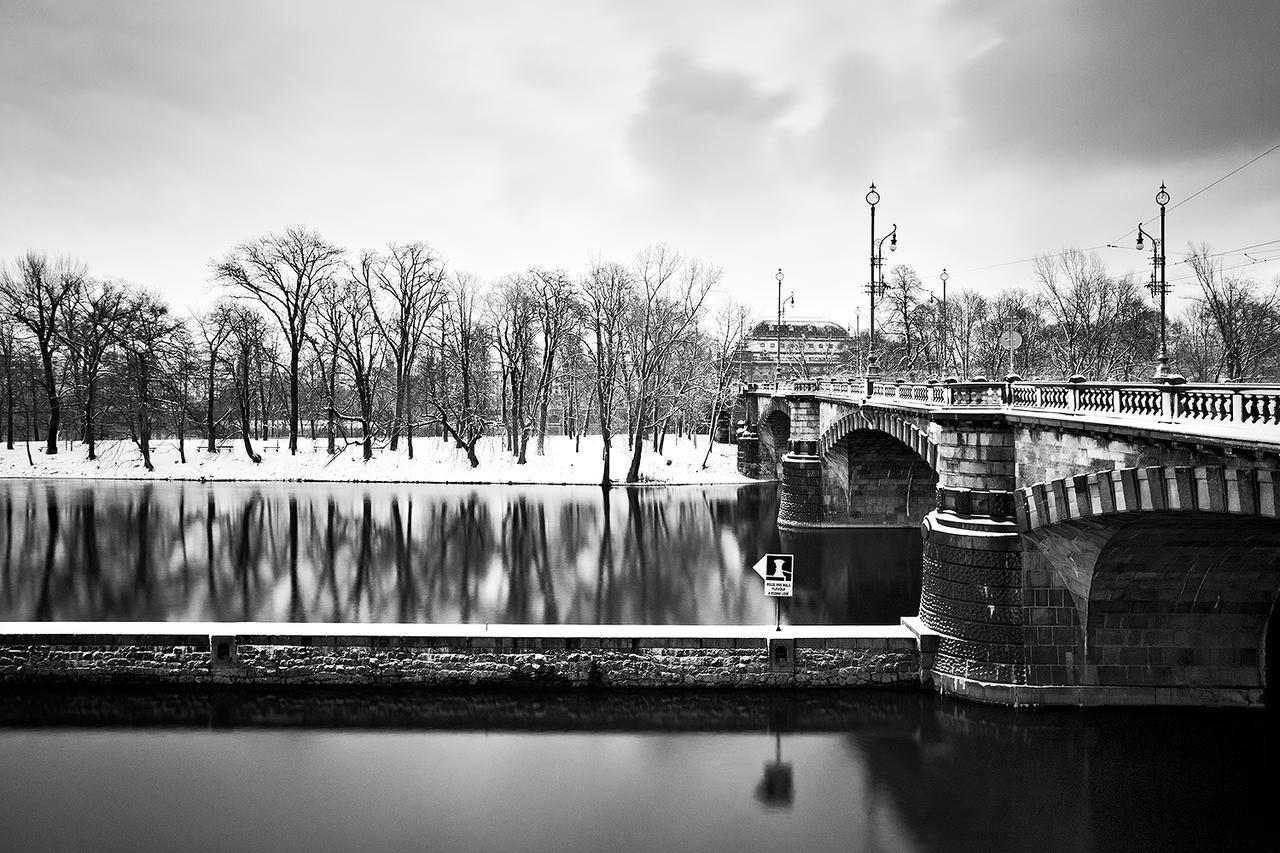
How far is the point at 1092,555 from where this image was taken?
14055 millimetres

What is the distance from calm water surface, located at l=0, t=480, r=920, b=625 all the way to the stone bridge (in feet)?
17.4

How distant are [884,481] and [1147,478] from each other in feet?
77.0

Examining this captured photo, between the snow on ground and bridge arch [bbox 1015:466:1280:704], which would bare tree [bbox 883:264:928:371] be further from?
bridge arch [bbox 1015:466:1280:704]

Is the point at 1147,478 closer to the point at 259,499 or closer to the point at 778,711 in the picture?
the point at 778,711

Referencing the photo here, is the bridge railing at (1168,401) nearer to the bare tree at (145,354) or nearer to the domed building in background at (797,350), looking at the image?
the bare tree at (145,354)

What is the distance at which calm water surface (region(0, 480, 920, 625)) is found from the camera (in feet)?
69.5

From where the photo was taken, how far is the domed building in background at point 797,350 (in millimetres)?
83875

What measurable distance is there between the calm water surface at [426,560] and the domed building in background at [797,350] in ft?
139

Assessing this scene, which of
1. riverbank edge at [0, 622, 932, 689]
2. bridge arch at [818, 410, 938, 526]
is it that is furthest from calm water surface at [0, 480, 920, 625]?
riverbank edge at [0, 622, 932, 689]

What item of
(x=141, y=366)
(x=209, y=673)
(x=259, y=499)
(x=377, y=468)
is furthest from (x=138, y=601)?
(x=141, y=366)

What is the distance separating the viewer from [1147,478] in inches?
456

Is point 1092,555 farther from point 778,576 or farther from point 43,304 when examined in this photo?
point 43,304

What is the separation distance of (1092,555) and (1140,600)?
154 centimetres

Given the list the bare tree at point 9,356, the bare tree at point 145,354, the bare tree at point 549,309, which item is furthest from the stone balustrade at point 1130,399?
the bare tree at point 9,356
